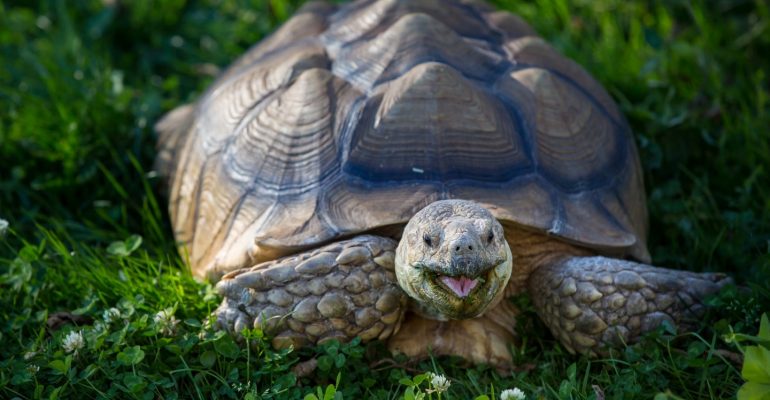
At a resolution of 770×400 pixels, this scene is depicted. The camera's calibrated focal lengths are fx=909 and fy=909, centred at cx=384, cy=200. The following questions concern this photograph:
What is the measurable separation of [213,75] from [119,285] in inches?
87.3

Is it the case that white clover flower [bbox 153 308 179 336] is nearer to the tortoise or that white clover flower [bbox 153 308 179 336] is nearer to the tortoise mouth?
the tortoise

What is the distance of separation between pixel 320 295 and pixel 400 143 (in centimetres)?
65

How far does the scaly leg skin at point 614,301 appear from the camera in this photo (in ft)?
11.0

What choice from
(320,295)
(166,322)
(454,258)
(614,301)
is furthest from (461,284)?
(166,322)

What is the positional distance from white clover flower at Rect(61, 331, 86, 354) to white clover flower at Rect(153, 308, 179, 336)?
27cm

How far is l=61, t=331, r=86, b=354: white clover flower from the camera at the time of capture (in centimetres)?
318

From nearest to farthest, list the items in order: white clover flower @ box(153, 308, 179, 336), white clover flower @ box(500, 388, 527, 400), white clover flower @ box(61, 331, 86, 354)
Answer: white clover flower @ box(500, 388, 527, 400) < white clover flower @ box(61, 331, 86, 354) < white clover flower @ box(153, 308, 179, 336)

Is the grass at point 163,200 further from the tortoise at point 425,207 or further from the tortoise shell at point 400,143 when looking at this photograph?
the tortoise shell at point 400,143

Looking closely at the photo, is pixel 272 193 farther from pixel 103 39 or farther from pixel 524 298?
pixel 103 39

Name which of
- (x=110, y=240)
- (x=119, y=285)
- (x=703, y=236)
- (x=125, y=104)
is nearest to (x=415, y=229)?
(x=119, y=285)

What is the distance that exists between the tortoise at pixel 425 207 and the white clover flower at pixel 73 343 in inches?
19.0

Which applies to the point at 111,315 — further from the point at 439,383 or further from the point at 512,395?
the point at 512,395

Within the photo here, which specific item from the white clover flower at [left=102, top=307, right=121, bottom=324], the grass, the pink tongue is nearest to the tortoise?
the pink tongue

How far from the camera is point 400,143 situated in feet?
11.3
